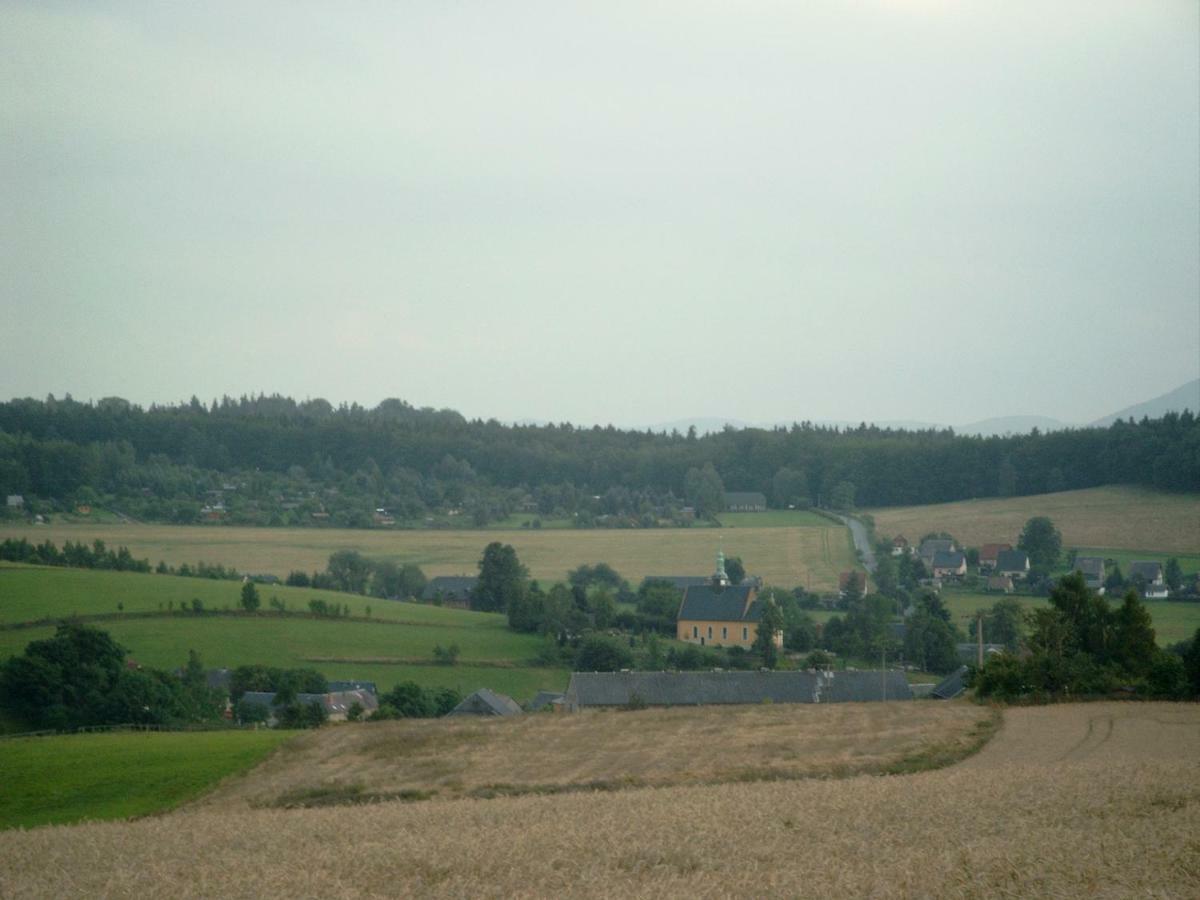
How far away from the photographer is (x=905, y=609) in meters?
65.7

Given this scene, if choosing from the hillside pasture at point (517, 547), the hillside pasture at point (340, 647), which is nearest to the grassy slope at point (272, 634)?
the hillside pasture at point (340, 647)

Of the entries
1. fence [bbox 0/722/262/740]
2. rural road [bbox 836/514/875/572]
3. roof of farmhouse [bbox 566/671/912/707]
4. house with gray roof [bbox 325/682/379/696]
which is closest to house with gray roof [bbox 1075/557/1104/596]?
rural road [bbox 836/514/875/572]

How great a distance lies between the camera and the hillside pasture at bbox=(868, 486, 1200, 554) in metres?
74.2

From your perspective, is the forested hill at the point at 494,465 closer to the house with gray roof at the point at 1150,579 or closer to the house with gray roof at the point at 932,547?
the house with gray roof at the point at 932,547

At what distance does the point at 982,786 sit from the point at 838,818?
3.90m

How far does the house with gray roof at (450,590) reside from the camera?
2896 inches

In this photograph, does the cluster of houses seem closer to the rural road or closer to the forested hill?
the rural road

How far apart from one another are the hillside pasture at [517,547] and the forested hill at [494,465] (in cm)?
671

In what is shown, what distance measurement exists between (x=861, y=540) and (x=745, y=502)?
A: 21.7 m

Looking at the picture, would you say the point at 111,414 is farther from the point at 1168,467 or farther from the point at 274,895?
the point at 274,895

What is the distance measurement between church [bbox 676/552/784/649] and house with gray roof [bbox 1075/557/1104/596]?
1810 centimetres

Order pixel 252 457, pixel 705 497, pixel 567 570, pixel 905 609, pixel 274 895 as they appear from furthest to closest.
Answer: pixel 252 457
pixel 705 497
pixel 567 570
pixel 905 609
pixel 274 895

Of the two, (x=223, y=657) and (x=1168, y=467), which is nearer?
(x=223, y=657)

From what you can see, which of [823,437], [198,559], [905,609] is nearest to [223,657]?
[198,559]
